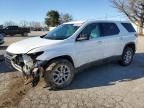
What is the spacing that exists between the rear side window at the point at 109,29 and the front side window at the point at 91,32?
252mm

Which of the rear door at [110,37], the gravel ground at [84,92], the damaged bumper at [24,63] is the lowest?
the gravel ground at [84,92]

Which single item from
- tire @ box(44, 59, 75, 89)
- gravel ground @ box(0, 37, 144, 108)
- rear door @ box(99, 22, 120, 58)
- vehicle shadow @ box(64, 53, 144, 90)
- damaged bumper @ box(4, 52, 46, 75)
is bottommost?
gravel ground @ box(0, 37, 144, 108)

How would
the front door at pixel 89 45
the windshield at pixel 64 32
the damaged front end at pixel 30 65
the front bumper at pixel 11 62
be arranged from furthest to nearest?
the windshield at pixel 64 32 → the front door at pixel 89 45 → the front bumper at pixel 11 62 → the damaged front end at pixel 30 65

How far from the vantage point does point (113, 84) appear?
6.62m

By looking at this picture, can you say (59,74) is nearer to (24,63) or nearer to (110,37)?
(24,63)

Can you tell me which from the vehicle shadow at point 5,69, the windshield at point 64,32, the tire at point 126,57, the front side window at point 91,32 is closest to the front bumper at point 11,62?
the vehicle shadow at point 5,69

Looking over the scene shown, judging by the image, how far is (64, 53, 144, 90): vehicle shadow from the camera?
21.7 feet

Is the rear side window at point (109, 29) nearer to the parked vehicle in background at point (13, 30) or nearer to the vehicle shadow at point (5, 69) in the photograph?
the vehicle shadow at point (5, 69)

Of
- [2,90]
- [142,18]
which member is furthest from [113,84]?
[142,18]

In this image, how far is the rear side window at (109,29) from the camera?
7602mm

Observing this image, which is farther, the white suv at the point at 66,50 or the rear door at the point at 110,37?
the rear door at the point at 110,37

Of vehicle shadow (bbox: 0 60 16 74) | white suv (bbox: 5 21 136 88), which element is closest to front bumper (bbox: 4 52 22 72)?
white suv (bbox: 5 21 136 88)

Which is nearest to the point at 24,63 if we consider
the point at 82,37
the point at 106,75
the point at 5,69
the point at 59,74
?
the point at 59,74

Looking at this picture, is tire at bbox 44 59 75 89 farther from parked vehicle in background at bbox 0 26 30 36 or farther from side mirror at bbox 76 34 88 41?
parked vehicle in background at bbox 0 26 30 36
